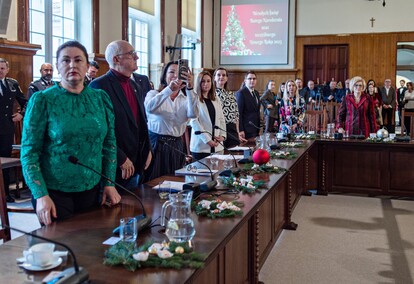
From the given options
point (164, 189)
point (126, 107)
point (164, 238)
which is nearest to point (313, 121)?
point (126, 107)

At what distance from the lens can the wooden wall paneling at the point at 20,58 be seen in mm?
5887

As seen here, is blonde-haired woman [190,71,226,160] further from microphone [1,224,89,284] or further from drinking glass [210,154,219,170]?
microphone [1,224,89,284]

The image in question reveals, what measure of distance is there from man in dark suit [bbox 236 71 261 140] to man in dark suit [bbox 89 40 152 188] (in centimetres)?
275

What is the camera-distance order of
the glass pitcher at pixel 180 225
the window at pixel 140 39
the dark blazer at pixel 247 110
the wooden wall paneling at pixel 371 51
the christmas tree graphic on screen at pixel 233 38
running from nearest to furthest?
the glass pitcher at pixel 180 225
the dark blazer at pixel 247 110
the window at pixel 140 39
the wooden wall paneling at pixel 371 51
the christmas tree graphic on screen at pixel 233 38

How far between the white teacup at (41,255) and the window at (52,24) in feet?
18.8

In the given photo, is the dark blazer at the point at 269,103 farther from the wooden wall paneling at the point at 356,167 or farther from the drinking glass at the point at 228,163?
the drinking glass at the point at 228,163

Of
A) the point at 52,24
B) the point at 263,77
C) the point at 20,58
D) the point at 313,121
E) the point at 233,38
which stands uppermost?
the point at 233,38

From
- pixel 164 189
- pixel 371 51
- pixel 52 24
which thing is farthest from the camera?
pixel 371 51

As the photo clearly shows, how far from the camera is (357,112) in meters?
6.05

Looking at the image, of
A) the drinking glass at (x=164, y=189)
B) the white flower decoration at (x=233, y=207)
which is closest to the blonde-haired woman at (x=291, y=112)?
the drinking glass at (x=164, y=189)

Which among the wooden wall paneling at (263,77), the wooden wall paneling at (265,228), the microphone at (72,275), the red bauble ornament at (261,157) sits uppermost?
the wooden wall paneling at (263,77)

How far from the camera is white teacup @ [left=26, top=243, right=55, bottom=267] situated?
136 centimetres

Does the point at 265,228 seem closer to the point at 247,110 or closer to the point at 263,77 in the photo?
the point at 247,110

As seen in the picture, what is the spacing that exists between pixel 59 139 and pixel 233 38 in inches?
453
